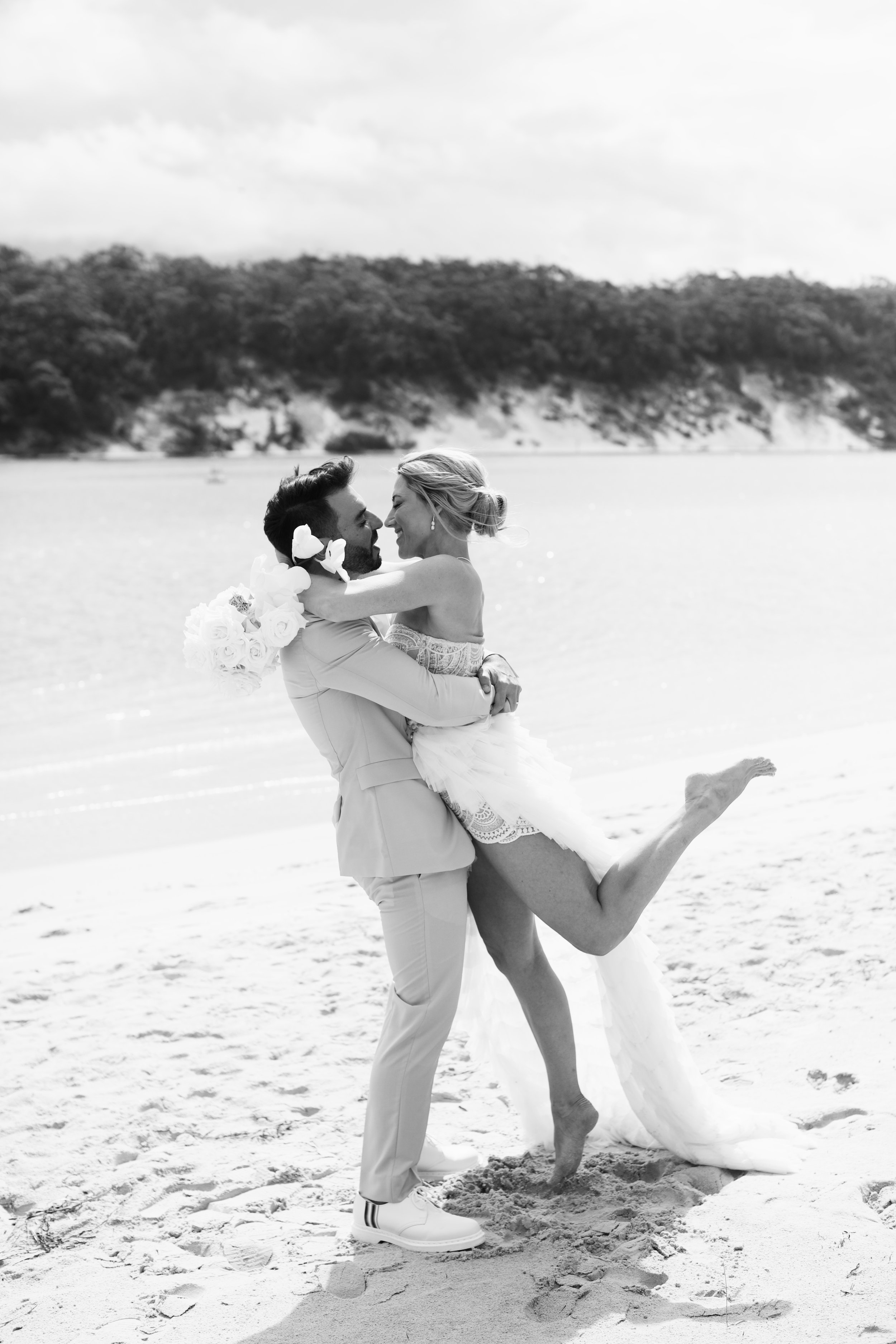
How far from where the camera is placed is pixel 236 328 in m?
84.1

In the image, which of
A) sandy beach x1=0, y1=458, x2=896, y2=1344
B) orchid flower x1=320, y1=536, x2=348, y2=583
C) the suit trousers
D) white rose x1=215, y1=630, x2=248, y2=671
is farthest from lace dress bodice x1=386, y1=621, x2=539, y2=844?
sandy beach x1=0, y1=458, x2=896, y2=1344

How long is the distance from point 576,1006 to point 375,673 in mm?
1490

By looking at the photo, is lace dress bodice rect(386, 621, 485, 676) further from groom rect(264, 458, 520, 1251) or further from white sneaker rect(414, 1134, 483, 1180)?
white sneaker rect(414, 1134, 483, 1180)

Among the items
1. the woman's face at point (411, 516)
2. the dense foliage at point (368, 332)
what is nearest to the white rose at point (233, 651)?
the woman's face at point (411, 516)

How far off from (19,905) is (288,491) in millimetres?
4750

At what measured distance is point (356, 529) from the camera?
3451mm

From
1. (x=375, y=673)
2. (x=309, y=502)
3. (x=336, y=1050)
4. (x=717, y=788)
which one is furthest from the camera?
(x=336, y=1050)

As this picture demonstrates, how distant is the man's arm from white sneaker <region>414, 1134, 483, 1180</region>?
1357mm

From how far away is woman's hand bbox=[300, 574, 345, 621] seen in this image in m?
3.29

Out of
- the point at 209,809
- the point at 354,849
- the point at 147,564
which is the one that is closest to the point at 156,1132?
the point at 354,849

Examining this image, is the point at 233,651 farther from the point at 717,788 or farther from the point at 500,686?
the point at 717,788

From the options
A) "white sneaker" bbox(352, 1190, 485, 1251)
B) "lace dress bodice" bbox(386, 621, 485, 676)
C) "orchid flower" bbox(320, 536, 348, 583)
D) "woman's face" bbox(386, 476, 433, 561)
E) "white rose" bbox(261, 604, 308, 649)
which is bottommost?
"white sneaker" bbox(352, 1190, 485, 1251)

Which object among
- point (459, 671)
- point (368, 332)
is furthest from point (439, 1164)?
point (368, 332)

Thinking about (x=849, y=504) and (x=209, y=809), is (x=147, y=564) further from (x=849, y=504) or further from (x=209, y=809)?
(x=849, y=504)
